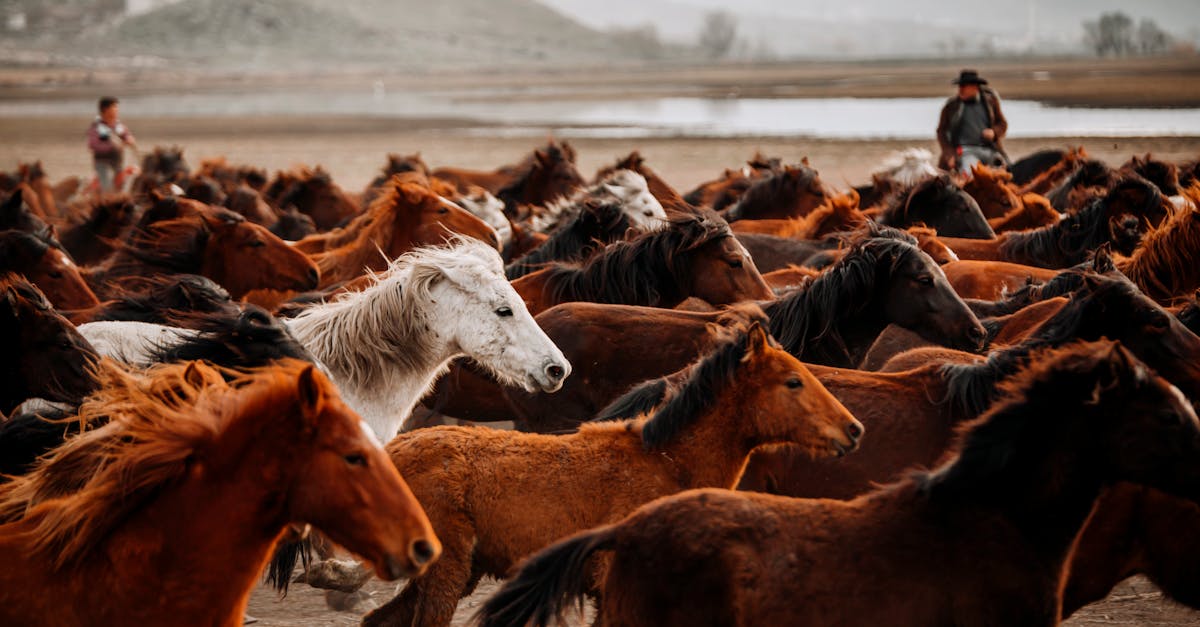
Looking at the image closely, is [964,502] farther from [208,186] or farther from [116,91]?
[116,91]

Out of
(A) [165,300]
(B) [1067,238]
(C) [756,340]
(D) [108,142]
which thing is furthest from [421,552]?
(D) [108,142]

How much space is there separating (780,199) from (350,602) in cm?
740

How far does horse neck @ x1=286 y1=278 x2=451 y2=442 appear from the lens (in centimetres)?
571

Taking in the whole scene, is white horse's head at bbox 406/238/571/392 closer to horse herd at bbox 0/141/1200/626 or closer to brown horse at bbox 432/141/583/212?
horse herd at bbox 0/141/1200/626

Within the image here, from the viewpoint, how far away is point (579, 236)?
880 centimetres

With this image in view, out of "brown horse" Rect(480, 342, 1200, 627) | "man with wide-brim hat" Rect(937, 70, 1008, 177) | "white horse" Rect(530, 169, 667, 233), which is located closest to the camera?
"brown horse" Rect(480, 342, 1200, 627)

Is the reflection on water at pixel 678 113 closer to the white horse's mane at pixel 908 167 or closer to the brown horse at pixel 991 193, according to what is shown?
the white horse's mane at pixel 908 167

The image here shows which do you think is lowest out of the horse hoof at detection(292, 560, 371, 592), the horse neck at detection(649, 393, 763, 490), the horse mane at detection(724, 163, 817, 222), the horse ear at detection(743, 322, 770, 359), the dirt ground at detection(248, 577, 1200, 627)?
the dirt ground at detection(248, 577, 1200, 627)

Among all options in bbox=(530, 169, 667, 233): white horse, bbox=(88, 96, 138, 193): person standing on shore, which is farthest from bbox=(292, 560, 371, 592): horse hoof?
bbox=(88, 96, 138, 193): person standing on shore

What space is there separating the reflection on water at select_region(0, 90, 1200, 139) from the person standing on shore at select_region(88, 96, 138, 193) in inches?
780

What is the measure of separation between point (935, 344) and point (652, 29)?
17809 cm

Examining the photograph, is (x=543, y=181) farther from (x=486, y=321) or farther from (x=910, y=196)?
(x=486, y=321)

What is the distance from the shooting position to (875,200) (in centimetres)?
1321

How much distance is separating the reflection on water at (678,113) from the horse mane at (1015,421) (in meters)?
25.7
